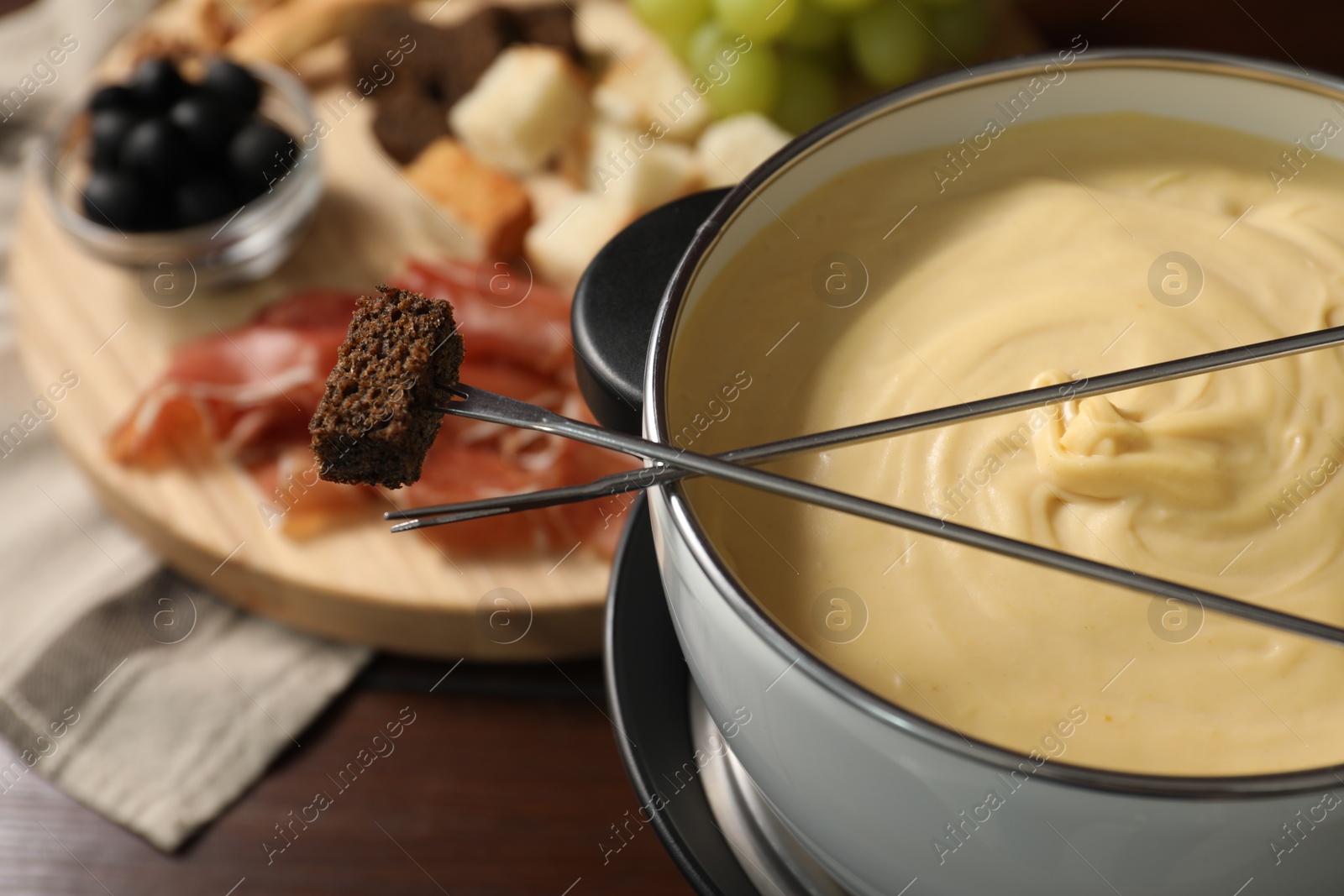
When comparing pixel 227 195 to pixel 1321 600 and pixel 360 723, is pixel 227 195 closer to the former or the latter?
pixel 360 723

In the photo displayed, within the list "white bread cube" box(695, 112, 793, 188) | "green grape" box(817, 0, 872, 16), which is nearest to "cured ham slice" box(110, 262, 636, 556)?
"white bread cube" box(695, 112, 793, 188)

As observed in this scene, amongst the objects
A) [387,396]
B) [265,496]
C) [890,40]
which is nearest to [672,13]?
[890,40]

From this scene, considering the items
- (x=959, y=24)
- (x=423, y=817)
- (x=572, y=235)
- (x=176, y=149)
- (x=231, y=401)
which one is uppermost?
(x=176, y=149)

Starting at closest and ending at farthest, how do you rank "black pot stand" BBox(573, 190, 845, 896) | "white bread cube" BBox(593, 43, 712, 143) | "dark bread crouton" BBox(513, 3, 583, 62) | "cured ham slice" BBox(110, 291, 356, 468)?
1. "black pot stand" BBox(573, 190, 845, 896)
2. "cured ham slice" BBox(110, 291, 356, 468)
3. "white bread cube" BBox(593, 43, 712, 143)
4. "dark bread crouton" BBox(513, 3, 583, 62)

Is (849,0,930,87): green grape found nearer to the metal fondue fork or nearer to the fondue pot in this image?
the fondue pot

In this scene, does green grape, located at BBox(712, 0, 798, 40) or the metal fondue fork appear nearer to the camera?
the metal fondue fork

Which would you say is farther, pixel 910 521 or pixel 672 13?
pixel 672 13

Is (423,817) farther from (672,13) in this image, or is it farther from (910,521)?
(672,13)
